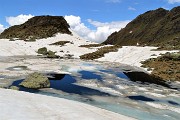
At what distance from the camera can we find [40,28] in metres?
104

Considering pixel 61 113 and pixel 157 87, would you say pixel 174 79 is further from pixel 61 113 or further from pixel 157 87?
pixel 61 113

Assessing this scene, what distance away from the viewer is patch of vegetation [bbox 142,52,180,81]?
3609 centimetres

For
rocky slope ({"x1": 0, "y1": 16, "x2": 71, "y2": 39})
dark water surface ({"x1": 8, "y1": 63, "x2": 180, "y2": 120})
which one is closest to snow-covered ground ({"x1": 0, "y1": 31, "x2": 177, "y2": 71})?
dark water surface ({"x1": 8, "y1": 63, "x2": 180, "y2": 120})

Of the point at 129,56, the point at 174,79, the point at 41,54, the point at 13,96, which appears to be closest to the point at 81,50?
the point at 41,54

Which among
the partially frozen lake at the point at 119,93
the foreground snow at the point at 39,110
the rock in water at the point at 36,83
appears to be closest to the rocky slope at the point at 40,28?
the partially frozen lake at the point at 119,93

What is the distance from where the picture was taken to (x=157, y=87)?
95.6 feet

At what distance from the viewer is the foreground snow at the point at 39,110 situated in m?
12.6

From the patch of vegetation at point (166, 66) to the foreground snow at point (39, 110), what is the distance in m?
21.6

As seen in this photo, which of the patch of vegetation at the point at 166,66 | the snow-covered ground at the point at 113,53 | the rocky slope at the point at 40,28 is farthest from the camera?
the rocky slope at the point at 40,28

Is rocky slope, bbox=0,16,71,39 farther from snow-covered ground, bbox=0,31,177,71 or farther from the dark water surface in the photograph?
the dark water surface

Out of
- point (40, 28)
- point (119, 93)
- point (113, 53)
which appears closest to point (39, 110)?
point (119, 93)

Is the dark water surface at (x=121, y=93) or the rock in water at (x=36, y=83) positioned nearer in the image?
the dark water surface at (x=121, y=93)

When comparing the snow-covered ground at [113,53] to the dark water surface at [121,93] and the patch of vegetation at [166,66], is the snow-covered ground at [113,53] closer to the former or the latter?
the patch of vegetation at [166,66]

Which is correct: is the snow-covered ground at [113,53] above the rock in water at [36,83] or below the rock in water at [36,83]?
above
